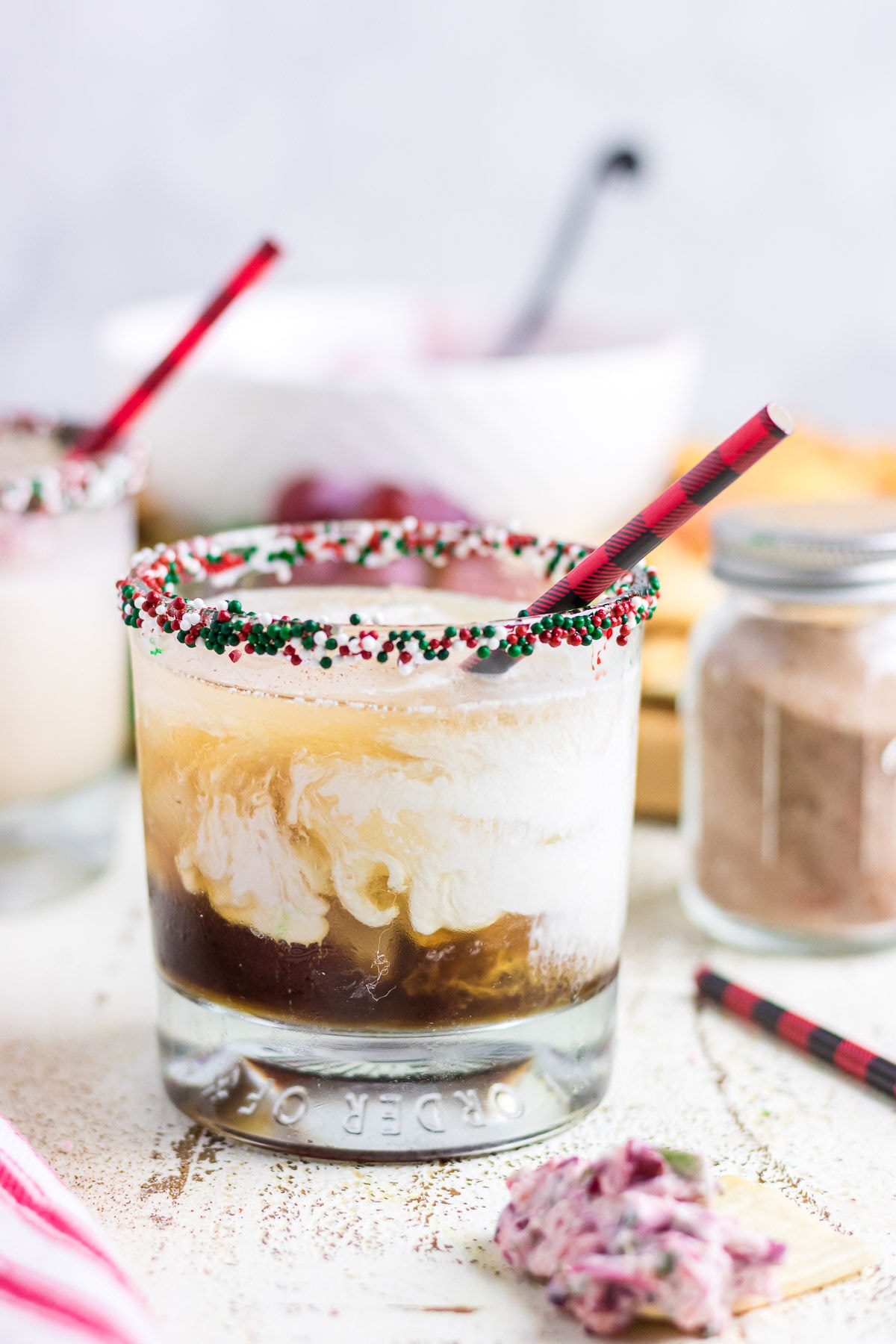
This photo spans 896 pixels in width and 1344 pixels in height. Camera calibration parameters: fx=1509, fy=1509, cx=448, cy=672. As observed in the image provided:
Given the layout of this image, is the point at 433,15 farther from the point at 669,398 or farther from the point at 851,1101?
the point at 851,1101

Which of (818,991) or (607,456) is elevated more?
(607,456)

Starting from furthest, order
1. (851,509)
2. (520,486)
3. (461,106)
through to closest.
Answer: (461,106) → (520,486) → (851,509)

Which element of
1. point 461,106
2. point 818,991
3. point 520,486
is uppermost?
point 461,106

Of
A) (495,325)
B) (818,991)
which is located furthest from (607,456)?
(818,991)

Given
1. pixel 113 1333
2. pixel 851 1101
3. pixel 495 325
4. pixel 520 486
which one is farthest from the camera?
pixel 495 325

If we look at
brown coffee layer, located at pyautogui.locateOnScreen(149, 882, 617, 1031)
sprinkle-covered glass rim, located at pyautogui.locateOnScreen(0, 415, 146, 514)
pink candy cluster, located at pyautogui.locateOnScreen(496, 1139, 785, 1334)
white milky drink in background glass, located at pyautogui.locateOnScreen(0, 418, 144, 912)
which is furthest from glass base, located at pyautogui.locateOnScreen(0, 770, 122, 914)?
pink candy cluster, located at pyautogui.locateOnScreen(496, 1139, 785, 1334)

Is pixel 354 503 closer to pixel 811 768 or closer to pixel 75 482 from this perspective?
pixel 75 482

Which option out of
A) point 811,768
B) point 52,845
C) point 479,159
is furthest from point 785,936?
point 479,159

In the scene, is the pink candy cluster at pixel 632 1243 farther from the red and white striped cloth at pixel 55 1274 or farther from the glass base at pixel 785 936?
the glass base at pixel 785 936
